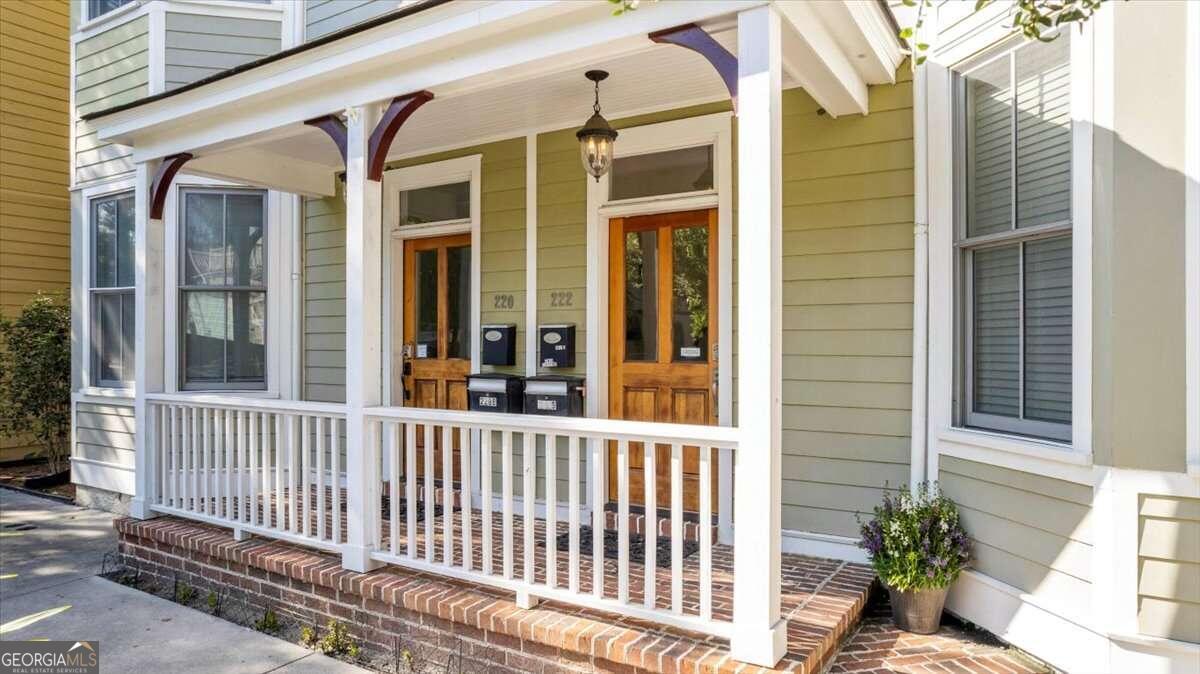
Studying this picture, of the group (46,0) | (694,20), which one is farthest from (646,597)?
(46,0)

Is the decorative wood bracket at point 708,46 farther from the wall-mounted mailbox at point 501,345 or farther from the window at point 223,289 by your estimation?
the window at point 223,289

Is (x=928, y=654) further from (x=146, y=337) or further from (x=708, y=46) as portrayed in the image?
(x=146, y=337)

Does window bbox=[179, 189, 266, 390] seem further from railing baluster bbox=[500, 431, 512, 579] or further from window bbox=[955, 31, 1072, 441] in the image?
window bbox=[955, 31, 1072, 441]

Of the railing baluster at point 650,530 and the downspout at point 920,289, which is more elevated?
the downspout at point 920,289

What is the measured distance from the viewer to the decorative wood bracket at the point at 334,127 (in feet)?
12.5

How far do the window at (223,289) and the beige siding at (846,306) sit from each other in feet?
14.2

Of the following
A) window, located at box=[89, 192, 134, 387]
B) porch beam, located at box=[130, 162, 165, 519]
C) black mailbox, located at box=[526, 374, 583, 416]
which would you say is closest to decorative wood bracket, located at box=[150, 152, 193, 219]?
porch beam, located at box=[130, 162, 165, 519]

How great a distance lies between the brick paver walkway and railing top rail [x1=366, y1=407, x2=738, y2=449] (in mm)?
1119

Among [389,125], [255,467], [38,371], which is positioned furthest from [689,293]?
[38,371]

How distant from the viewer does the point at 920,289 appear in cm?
357

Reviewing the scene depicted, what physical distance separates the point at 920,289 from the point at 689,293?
132cm

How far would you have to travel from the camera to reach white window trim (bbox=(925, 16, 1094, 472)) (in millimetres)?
2760

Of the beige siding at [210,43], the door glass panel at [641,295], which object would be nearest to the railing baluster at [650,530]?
the door glass panel at [641,295]

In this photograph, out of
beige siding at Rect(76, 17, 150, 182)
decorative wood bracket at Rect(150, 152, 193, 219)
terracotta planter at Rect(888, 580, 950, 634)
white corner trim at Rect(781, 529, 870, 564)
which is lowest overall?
terracotta planter at Rect(888, 580, 950, 634)
